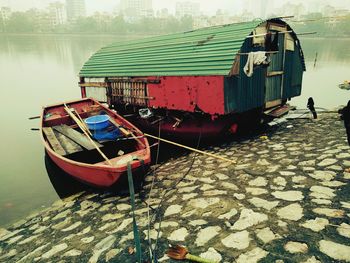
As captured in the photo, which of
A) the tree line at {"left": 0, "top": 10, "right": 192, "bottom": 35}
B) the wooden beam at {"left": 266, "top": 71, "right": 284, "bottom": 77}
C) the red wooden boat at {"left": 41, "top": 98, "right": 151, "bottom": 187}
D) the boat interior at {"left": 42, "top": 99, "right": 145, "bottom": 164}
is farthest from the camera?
the tree line at {"left": 0, "top": 10, "right": 192, "bottom": 35}

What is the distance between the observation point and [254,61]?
8.44 metres

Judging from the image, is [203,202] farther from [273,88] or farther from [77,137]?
[273,88]

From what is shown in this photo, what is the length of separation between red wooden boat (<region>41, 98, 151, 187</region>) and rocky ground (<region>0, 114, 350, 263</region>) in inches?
27.8

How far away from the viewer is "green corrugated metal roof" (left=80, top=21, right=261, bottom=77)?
853 cm

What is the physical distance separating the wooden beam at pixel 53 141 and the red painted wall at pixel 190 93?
4.00 meters

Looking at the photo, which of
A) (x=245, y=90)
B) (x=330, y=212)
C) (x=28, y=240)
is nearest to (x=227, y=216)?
(x=330, y=212)

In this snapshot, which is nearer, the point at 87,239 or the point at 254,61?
the point at 87,239

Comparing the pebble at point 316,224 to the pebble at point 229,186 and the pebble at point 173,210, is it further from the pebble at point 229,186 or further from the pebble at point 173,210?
the pebble at point 173,210

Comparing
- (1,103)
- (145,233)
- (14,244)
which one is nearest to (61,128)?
(14,244)

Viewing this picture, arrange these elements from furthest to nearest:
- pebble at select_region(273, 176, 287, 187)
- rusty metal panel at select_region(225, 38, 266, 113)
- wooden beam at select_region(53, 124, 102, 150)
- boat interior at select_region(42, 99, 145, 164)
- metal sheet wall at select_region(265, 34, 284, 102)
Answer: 1. metal sheet wall at select_region(265, 34, 284, 102)
2. rusty metal panel at select_region(225, 38, 266, 113)
3. wooden beam at select_region(53, 124, 102, 150)
4. boat interior at select_region(42, 99, 145, 164)
5. pebble at select_region(273, 176, 287, 187)

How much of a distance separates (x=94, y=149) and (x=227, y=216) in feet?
15.2

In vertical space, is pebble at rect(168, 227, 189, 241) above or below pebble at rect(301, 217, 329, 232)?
below

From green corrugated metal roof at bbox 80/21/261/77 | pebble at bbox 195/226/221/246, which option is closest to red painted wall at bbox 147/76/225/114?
green corrugated metal roof at bbox 80/21/261/77

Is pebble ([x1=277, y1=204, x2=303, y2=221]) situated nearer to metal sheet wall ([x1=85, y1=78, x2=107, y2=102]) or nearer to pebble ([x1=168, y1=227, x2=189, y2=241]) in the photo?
pebble ([x1=168, y1=227, x2=189, y2=241])
